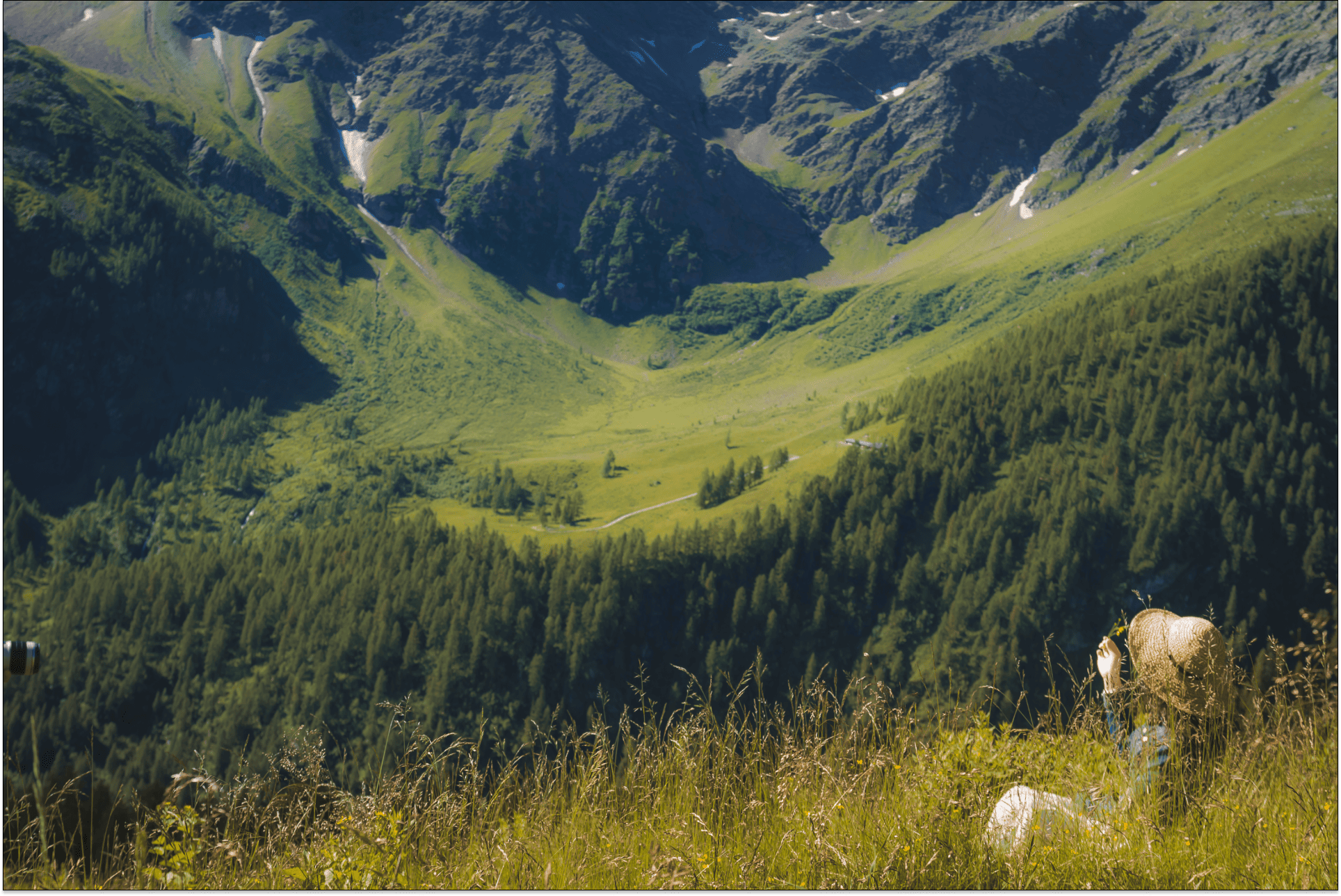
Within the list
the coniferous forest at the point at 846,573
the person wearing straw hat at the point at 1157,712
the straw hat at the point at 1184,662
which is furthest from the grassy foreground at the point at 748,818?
the coniferous forest at the point at 846,573

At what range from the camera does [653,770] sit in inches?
246

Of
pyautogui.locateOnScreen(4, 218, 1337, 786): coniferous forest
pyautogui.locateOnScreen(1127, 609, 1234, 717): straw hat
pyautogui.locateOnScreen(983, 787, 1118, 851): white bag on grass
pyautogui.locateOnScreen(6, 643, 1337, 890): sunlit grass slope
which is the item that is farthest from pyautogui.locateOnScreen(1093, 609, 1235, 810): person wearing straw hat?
pyautogui.locateOnScreen(4, 218, 1337, 786): coniferous forest

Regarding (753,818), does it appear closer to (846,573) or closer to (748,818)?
(748,818)

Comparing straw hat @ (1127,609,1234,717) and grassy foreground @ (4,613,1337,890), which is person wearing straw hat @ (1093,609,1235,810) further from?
grassy foreground @ (4,613,1337,890)

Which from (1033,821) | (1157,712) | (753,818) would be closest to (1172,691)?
(1157,712)

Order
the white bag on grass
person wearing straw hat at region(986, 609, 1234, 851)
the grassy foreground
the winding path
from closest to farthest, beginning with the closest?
the grassy foreground < the white bag on grass < person wearing straw hat at region(986, 609, 1234, 851) < the winding path

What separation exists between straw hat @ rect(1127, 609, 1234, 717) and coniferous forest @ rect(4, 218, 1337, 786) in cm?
9770

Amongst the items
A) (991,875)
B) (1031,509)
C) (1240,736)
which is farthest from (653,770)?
(1031,509)

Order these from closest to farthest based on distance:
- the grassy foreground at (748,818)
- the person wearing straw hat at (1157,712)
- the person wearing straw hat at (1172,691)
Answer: the grassy foreground at (748,818), the person wearing straw hat at (1157,712), the person wearing straw hat at (1172,691)

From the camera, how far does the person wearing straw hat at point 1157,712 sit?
5.85 metres

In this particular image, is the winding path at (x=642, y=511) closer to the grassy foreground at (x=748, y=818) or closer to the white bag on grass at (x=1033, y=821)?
the grassy foreground at (x=748, y=818)

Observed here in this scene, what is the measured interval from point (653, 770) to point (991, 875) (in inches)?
97.9

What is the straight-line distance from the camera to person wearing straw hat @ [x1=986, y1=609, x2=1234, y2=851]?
5848 mm

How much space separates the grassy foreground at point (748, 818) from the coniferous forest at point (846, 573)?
314ft
